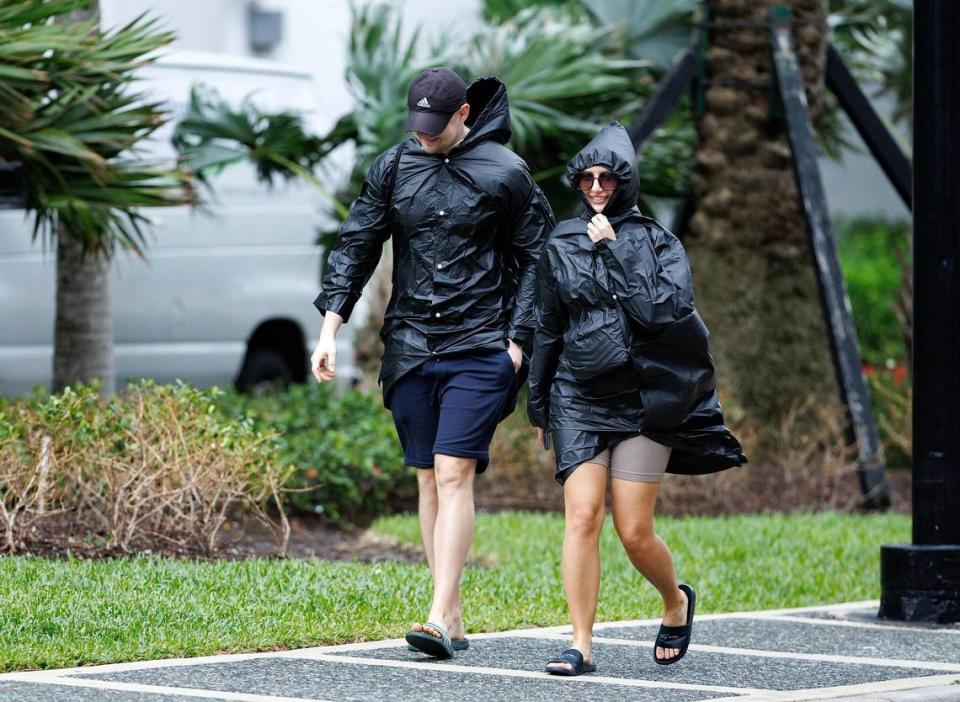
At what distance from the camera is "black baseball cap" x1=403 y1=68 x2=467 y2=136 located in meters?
5.78

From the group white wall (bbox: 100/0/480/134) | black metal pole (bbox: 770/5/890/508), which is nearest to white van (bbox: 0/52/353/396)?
black metal pole (bbox: 770/5/890/508)

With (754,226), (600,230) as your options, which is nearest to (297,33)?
(754,226)

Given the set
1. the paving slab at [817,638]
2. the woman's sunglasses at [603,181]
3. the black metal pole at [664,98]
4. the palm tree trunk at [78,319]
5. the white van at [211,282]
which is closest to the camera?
the woman's sunglasses at [603,181]

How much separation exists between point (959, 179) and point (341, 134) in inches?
204

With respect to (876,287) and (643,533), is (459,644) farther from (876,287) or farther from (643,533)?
(876,287)

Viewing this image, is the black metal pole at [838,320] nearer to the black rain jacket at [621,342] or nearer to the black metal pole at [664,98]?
the black metal pole at [664,98]

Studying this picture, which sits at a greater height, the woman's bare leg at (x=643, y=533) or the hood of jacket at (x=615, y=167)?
the hood of jacket at (x=615, y=167)

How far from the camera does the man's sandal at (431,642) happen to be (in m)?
5.57

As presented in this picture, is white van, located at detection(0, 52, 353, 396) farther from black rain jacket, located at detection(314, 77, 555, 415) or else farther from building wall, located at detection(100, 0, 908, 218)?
black rain jacket, located at detection(314, 77, 555, 415)

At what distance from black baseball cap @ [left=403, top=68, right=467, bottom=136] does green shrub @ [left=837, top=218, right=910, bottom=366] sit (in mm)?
8776

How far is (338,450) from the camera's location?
9.85m

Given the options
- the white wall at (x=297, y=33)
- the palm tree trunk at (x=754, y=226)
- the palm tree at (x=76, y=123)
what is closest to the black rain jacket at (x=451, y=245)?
the palm tree at (x=76, y=123)

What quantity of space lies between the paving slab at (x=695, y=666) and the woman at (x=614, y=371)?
0.25 meters

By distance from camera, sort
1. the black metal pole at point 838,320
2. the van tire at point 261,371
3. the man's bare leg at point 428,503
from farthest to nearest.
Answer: the van tire at point 261,371
the black metal pole at point 838,320
the man's bare leg at point 428,503
